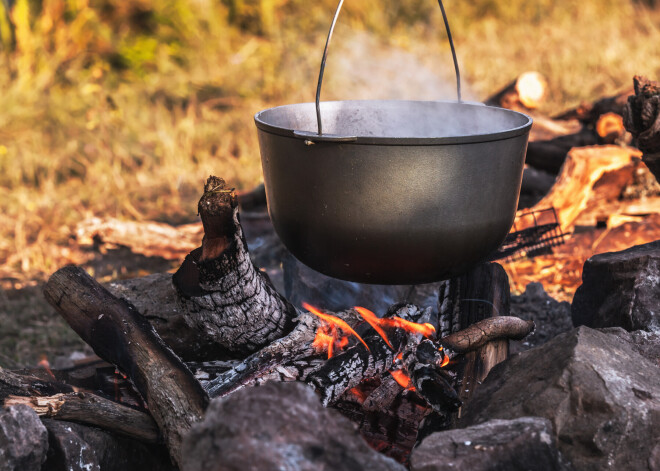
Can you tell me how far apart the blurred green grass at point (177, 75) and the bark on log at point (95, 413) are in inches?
85.8

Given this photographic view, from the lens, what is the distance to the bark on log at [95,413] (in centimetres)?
174

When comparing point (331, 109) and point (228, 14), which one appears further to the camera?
point (228, 14)

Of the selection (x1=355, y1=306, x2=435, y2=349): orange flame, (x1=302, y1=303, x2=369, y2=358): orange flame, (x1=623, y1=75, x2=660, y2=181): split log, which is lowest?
(x1=302, y1=303, x2=369, y2=358): orange flame

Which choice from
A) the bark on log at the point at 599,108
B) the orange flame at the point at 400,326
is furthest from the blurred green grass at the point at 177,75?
the orange flame at the point at 400,326

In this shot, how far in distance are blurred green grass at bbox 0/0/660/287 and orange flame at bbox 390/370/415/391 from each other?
2539 mm

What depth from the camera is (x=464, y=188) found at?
183 centimetres

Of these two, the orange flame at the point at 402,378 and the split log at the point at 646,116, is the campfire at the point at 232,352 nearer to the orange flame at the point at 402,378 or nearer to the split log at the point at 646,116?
the orange flame at the point at 402,378

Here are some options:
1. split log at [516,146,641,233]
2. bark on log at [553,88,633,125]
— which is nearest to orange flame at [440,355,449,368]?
split log at [516,146,641,233]

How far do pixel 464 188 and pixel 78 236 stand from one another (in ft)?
8.18

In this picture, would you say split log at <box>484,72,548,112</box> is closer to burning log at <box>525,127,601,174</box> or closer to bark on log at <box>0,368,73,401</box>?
burning log at <box>525,127,601,174</box>

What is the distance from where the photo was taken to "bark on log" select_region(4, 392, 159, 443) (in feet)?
5.72

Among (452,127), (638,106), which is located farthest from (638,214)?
(452,127)

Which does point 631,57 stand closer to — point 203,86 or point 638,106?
point 203,86

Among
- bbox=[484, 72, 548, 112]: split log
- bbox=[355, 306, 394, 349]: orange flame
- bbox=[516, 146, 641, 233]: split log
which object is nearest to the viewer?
bbox=[355, 306, 394, 349]: orange flame
